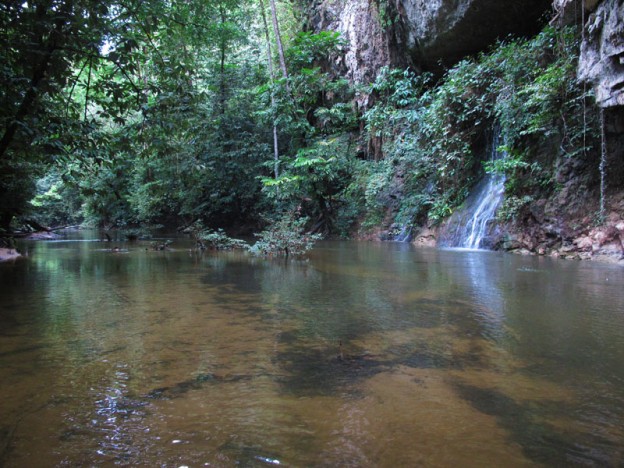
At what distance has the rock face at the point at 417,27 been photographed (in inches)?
533

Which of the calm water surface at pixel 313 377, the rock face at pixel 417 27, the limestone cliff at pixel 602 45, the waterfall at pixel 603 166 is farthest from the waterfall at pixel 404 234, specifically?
the calm water surface at pixel 313 377

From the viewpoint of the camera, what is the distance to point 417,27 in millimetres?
15484

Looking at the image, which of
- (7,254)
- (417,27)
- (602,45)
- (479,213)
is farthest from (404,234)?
(7,254)

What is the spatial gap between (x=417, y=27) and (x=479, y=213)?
7.57 meters

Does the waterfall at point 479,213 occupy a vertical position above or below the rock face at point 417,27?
below

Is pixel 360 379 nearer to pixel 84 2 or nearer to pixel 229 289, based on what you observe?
pixel 229 289

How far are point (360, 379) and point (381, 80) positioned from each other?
1653 centimetres

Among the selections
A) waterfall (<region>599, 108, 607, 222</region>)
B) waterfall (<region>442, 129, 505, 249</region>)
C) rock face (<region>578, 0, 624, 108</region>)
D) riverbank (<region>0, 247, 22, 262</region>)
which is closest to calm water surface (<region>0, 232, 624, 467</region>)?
waterfall (<region>599, 108, 607, 222</region>)

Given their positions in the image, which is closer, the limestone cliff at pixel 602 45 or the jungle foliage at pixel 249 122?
the jungle foliage at pixel 249 122

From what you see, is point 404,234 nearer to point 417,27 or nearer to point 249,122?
point 417,27

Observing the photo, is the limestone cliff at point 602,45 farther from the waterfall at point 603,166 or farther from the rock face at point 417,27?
the rock face at point 417,27

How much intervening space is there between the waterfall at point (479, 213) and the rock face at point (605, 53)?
3.77m

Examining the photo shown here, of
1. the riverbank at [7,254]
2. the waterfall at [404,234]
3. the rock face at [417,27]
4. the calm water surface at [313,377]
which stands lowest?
the calm water surface at [313,377]

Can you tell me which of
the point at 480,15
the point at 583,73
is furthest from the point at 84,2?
the point at 480,15
